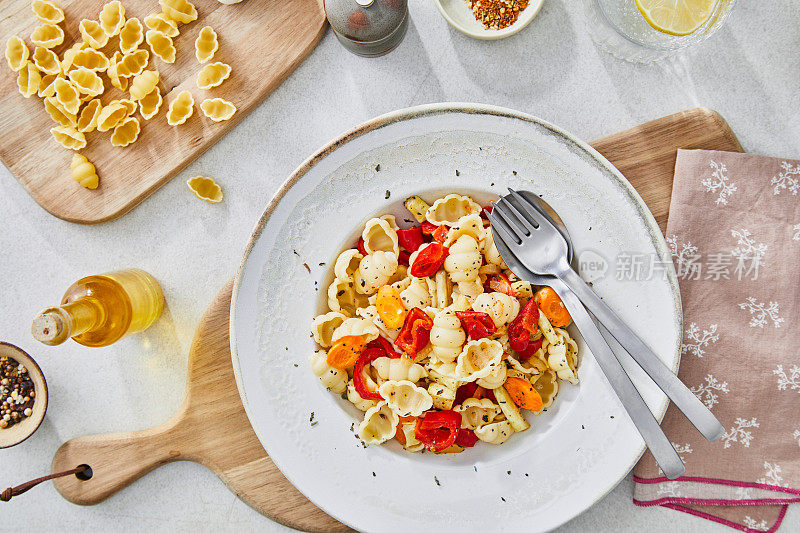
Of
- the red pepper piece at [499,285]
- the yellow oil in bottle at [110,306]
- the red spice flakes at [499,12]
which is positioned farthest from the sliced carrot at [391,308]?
the red spice flakes at [499,12]

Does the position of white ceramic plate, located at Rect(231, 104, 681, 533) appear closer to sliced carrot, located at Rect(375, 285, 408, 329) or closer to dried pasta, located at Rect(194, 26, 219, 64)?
sliced carrot, located at Rect(375, 285, 408, 329)

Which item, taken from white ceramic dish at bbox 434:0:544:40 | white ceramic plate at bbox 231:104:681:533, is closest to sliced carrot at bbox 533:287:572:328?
white ceramic plate at bbox 231:104:681:533

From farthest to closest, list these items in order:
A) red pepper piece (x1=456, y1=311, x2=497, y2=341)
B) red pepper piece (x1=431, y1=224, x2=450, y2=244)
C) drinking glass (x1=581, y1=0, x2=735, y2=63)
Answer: drinking glass (x1=581, y1=0, x2=735, y2=63), red pepper piece (x1=431, y1=224, x2=450, y2=244), red pepper piece (x1=456, y1=311, x2=497, y2=341)

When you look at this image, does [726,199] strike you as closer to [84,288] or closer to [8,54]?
[84,288]

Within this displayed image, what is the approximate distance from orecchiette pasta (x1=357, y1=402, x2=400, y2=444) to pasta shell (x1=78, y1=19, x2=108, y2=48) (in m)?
1.40

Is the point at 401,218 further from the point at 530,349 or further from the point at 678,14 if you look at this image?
the point at 678,14

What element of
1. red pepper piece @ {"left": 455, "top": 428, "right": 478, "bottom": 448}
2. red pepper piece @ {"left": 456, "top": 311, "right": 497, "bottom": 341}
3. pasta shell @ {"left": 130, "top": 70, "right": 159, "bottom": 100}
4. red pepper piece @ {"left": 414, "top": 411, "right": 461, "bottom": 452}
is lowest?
red pepper piece @ {"left": 455, "top": 428, "right": 478, "bottom": 448}

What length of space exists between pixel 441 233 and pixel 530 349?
405mm

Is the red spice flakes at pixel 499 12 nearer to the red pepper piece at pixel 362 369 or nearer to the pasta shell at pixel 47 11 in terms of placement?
the red pepper piece at pixel 362 369

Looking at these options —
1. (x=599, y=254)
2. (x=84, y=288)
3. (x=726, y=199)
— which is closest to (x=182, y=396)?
(x=84, y=288)

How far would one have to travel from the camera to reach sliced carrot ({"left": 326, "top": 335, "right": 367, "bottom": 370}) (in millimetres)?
1499

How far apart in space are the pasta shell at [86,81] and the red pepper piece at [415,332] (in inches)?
48.1

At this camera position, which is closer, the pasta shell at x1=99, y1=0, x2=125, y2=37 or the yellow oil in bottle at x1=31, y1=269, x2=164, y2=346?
the yellow oil in bottle at x1=31, y1=269, x2=164, y2=346

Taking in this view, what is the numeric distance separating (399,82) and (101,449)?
1.51 m
